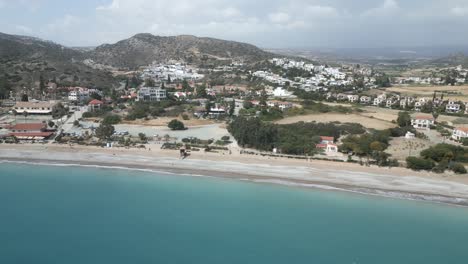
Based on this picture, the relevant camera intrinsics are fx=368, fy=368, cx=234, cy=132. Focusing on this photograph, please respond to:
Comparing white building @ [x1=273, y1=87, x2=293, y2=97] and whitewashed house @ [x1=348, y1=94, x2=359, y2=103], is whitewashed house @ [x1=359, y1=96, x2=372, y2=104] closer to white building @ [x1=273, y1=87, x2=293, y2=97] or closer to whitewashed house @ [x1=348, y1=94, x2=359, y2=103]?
whitewashed house @ [x1=348, y1=94, x2=359, y2=103]

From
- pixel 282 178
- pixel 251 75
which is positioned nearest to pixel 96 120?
pixel 282 178

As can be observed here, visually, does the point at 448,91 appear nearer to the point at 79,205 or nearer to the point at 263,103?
the point at 263,103

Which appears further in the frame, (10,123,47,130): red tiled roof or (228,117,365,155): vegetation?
(10,123,47,130): red tiled roof

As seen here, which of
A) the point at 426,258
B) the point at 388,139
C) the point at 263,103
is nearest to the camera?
the point at 426,258

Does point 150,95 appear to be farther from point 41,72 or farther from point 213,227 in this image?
point 213,227

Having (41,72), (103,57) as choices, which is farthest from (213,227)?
(103,57)

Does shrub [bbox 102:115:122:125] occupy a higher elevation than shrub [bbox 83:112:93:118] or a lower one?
lower

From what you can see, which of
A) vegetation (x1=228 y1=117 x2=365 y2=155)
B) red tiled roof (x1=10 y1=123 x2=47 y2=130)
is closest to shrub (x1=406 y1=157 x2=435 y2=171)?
vegetation (x1=228 y1=117 x2=365 y2=155)
